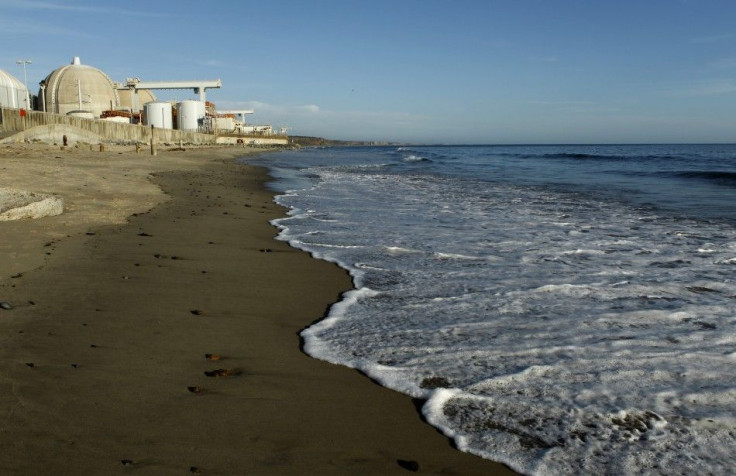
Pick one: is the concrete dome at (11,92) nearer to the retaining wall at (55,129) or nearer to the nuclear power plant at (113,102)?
the nuclear power plant at (113,102)

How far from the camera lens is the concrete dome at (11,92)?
47.5 metres

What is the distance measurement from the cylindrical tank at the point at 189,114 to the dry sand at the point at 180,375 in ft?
220

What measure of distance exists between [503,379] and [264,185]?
14282 mm

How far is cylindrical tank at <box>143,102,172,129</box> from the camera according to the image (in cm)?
6342

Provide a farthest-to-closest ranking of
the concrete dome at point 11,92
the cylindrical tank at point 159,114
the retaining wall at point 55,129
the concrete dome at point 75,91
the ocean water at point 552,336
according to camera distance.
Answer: the concrete dome at point 75,91 → the cylindrical tank at point 159,114 → the concrete dome at point 11,92 → the retaining wall at point 55,129 → the ocean water at point 552,336

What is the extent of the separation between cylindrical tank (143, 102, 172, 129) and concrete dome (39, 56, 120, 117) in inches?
303

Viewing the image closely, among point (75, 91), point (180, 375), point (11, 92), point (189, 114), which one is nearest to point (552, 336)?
point (180, 375)

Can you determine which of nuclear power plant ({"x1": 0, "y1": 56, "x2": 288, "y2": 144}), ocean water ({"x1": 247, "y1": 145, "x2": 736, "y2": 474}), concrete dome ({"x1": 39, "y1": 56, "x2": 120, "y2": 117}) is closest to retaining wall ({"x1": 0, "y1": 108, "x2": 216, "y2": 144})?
nuclear power plant ({"x1": 0, "y1": 56, "x2": 288, "y2": 144})

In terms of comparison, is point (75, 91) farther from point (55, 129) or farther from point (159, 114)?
point (55, 129)

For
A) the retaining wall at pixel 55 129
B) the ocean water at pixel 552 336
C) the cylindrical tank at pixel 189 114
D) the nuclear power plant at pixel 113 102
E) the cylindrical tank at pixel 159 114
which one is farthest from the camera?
the cylindrical tank at pixel 189 114

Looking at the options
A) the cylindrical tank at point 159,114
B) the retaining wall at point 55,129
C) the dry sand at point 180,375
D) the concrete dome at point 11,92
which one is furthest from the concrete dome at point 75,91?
the dry sand at point 180,375

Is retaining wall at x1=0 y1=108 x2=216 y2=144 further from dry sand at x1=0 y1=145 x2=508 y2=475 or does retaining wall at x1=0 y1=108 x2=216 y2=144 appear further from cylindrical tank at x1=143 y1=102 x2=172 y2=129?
dry sand at x1=0 y1=145 x2=508 y2=475

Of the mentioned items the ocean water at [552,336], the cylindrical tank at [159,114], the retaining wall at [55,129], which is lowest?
the ocean water at [552,336]

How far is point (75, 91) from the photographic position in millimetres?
67062
